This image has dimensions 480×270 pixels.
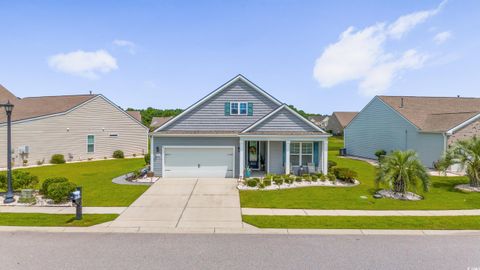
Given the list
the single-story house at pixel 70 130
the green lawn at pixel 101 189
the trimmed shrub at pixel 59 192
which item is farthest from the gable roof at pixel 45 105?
the trimmed shrub at pixel 59 192

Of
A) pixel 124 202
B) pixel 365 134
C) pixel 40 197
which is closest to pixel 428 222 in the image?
pixel 124 202

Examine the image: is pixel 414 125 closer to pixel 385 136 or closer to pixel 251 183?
pixel 385 136

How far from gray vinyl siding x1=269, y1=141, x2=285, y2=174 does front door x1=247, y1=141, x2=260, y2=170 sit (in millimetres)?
1219

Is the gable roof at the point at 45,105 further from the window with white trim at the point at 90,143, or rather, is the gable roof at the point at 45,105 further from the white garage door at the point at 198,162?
the white garage door at the point at 198,162

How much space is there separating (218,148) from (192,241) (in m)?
10.7

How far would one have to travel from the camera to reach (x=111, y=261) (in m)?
6.75

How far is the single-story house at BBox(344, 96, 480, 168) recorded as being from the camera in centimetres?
2178

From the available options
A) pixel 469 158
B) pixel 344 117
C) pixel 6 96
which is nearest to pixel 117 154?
pixel 6 96

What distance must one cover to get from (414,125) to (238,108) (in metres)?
16.1

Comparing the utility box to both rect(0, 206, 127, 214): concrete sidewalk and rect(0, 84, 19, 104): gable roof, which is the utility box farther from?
rect(0, 206, 127, 214): concrete sidewalk

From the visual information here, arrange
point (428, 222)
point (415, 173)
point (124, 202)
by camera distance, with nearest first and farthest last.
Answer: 1. point (428, 222)
2. point (124, 202)
3. point (415, 173)

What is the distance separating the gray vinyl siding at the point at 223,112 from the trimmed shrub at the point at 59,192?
26.6 ft

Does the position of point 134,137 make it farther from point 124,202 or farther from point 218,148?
point 124,202

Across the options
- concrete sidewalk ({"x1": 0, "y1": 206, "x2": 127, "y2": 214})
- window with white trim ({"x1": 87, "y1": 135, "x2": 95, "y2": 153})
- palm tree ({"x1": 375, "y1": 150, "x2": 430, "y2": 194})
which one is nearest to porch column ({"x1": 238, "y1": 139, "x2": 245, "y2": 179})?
palm tree ({"x1": 375, "y1": 150, "x2": 430, "y2": 194})
